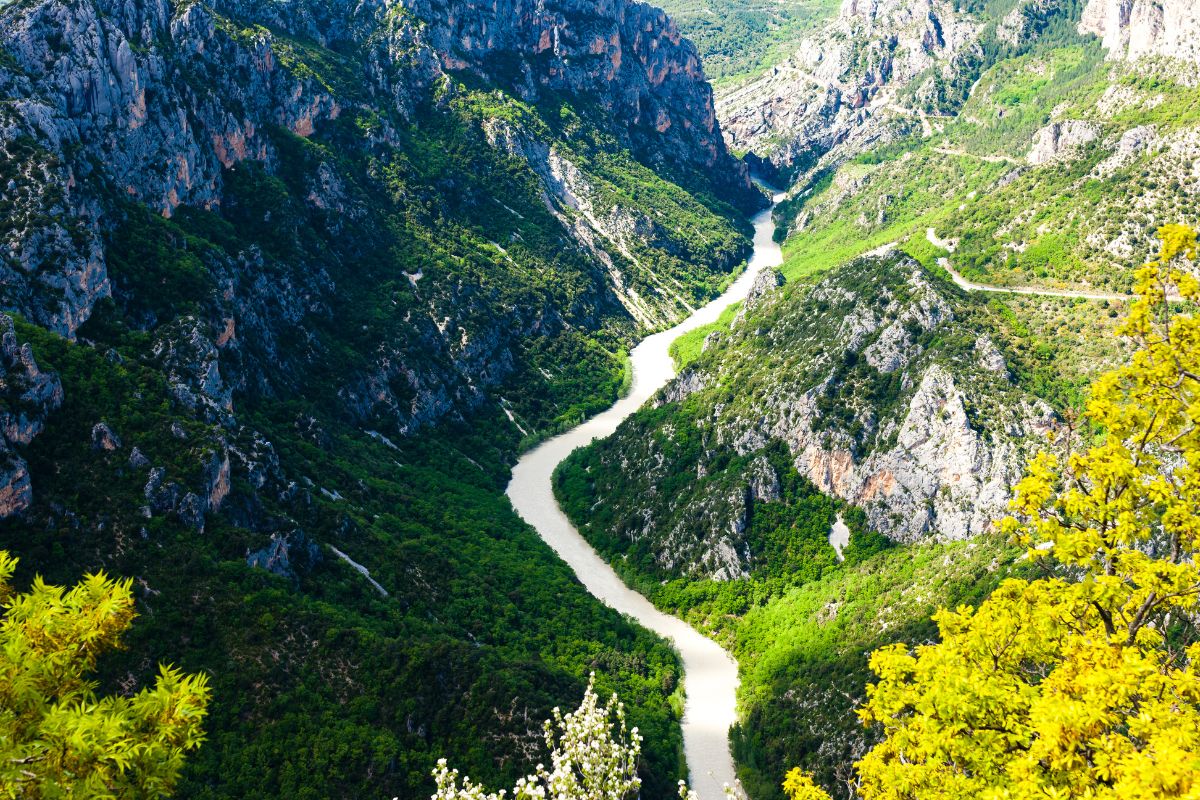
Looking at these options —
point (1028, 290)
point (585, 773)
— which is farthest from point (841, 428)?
point (585, 773)

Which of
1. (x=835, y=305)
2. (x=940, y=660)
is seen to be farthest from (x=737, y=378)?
(x=940, y=660)

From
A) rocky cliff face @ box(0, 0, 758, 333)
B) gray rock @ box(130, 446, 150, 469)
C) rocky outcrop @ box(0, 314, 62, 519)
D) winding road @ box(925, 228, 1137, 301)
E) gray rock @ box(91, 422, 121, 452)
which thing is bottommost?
winding road @ box(925, 228, 1137, 301)

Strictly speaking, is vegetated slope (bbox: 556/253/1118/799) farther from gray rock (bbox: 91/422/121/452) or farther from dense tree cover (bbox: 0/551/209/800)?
gray rock (bbox: 91/422/121/452)

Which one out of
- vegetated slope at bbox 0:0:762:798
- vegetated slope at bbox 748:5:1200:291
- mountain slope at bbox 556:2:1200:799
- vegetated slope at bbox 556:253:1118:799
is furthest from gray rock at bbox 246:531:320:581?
vegetated slope at bbox 748:5:1200:291

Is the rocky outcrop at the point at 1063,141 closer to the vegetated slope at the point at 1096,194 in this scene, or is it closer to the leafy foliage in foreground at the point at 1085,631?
the vegetated slope at the point at 1096,194

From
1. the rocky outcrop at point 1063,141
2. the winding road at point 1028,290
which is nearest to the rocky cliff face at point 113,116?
the winding road at point 1028,290

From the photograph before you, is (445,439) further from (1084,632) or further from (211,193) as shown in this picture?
(1084,632)

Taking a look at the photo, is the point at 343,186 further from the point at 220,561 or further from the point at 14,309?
the point at 220,561
